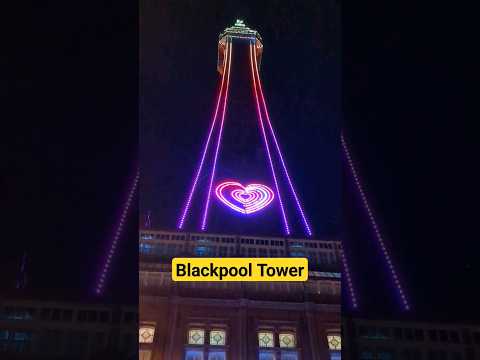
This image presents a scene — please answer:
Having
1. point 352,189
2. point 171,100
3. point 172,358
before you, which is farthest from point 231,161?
point 172,358

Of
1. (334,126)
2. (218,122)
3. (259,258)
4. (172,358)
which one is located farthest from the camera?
(218,122)

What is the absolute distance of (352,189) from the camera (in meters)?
4.83

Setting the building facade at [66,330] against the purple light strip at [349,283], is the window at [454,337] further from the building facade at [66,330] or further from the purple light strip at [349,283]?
the building facade at [66,330]

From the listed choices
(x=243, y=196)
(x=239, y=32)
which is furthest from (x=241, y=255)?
(x=239, y=32)

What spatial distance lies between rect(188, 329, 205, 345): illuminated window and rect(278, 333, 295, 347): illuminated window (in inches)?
29.5

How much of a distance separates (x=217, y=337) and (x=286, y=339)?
0.67 meters

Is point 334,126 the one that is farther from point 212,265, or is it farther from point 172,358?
point 172,358

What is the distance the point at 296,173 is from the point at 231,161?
0.63 meters

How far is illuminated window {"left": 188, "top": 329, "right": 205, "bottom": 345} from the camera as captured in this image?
459cm

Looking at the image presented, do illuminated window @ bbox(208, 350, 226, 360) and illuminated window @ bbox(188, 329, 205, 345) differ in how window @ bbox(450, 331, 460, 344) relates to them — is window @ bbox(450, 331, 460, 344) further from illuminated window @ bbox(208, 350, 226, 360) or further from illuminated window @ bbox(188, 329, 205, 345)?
illuminated window @ bbox(188, 329, 205, 345)

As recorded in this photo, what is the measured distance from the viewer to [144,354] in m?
4.19

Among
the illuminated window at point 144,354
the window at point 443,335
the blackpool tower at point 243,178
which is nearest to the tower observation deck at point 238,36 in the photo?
the blackpool tower at point 243,178

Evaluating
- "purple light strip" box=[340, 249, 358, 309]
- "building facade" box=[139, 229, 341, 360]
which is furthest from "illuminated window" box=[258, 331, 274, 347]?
"purple light strip" box=[340, 249, 358, 309]

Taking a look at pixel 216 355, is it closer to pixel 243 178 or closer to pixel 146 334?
pixel 146 334
